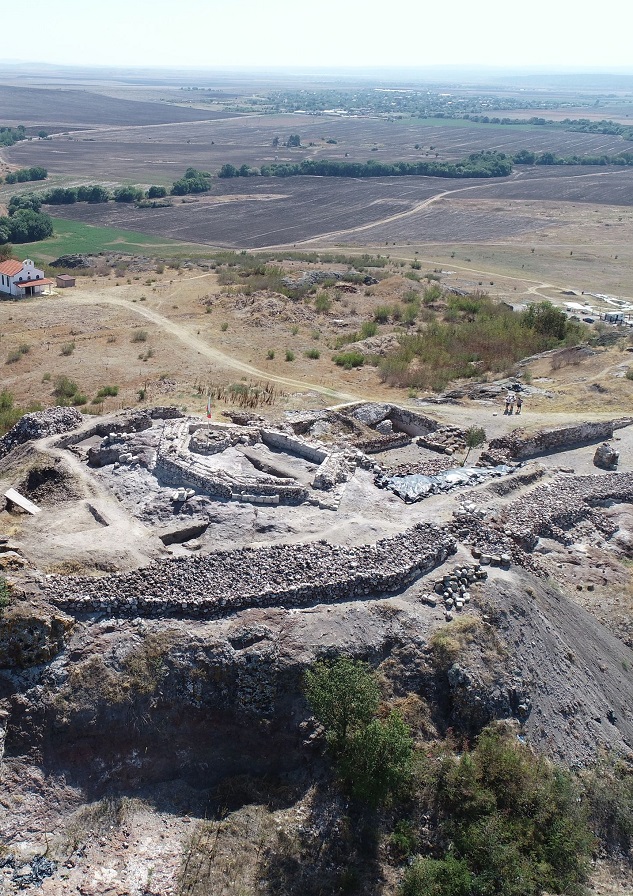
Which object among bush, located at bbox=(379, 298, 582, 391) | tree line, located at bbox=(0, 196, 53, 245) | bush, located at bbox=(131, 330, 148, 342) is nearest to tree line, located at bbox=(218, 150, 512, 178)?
tree line, located at bbox=(0, 196, 53, 245)

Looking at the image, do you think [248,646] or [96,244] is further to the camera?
[96,244]

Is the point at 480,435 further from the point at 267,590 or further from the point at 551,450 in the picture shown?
the point at 267,590

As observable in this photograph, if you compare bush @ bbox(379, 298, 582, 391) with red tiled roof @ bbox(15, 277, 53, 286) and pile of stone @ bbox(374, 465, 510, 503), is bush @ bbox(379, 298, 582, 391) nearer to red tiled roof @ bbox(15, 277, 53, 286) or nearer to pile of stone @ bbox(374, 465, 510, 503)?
pile of stone @ bbox(374, 465, 510, 503)

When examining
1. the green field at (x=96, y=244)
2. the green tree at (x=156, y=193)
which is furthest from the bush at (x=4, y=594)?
the green tree at (x=156, y=193)

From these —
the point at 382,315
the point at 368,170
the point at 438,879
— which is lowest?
the point at 438,879

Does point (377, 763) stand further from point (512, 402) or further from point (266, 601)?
point (512, 402)

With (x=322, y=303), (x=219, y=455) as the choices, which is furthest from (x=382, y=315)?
(x=219, y=455)

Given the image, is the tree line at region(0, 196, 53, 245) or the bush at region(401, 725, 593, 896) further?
the tree line at region(0, 196, 53, 245)
